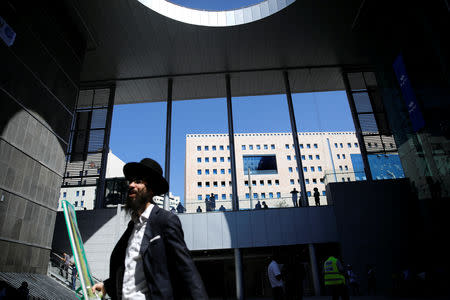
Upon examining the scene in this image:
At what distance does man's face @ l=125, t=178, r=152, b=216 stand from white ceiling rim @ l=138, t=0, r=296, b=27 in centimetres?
1401

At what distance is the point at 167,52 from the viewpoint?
1686 cm

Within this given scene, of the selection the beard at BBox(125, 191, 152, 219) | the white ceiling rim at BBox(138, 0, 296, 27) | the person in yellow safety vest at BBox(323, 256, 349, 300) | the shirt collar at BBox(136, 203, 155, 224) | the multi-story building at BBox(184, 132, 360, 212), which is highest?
the multi-story building at BBox(184, 132, 360, 212)

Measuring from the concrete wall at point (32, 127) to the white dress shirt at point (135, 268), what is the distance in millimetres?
9004

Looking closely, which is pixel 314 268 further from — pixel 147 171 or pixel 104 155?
pixel 147 171

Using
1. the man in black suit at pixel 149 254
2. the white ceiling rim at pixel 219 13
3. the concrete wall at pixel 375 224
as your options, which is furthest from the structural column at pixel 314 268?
the man in black suit at pixel 149 254

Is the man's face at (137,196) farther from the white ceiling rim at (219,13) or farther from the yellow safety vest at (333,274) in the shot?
the white ceiling rim at (219,13)

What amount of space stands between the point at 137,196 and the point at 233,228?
14553 mm

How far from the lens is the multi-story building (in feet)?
194

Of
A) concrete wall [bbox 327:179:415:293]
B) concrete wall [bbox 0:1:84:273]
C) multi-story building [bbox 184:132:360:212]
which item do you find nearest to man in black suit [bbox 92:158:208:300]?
concrete wall [bbox 0:1:84:273]

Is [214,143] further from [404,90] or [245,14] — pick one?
[404,90]

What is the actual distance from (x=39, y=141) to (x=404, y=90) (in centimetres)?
1355

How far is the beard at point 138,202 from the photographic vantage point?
208 cm

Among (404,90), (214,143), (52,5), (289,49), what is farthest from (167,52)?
(214,143)

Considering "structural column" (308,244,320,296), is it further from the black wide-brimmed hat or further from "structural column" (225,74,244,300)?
the black wide-brimmed hat
